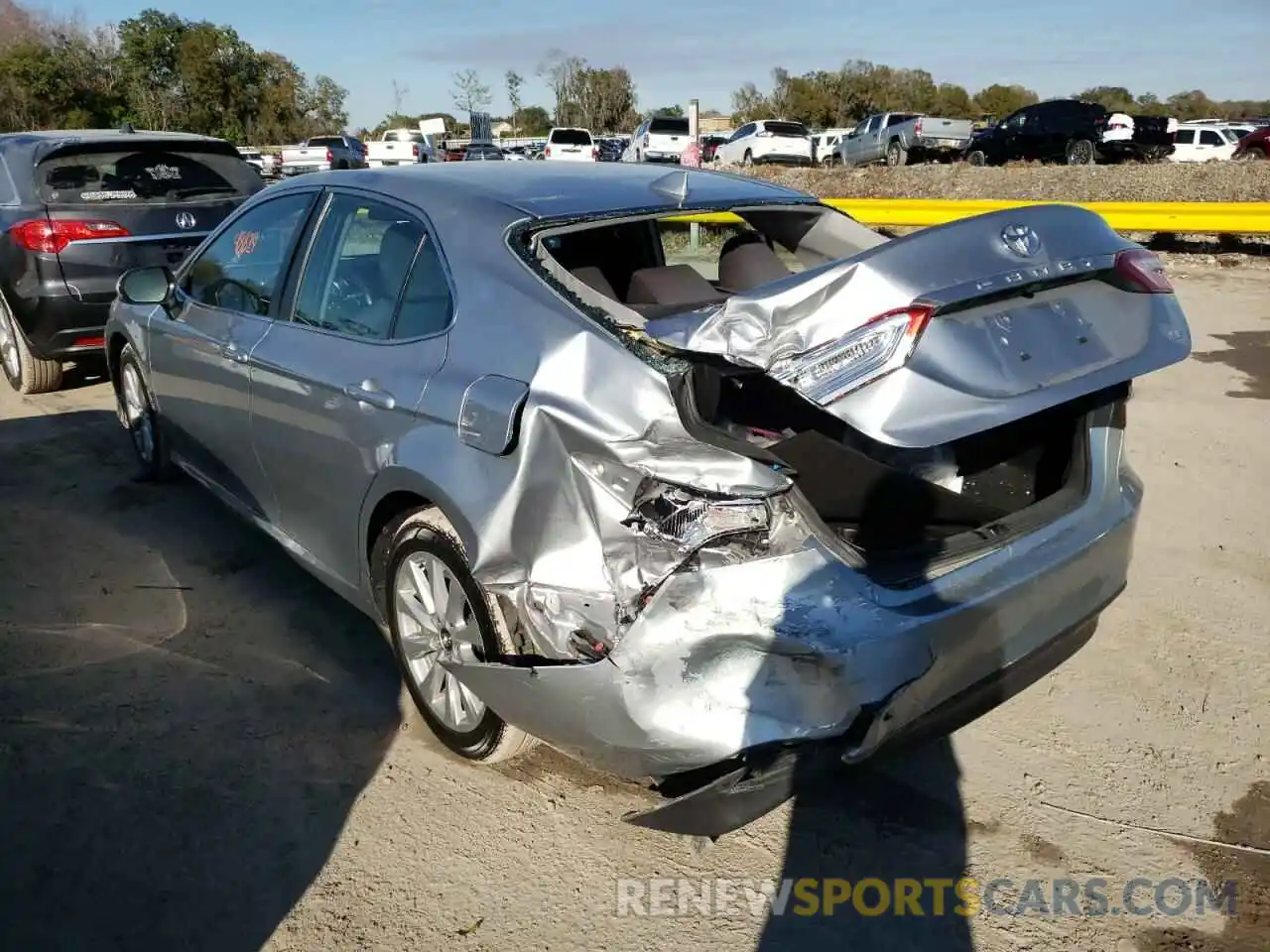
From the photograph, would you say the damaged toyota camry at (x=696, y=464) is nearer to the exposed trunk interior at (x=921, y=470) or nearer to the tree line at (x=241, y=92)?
the exposed trunk interior at (x=921, y=470)

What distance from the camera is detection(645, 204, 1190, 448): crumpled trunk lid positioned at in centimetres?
218

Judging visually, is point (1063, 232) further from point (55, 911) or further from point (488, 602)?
point (55, 911)

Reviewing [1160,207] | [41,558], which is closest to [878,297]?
[41,558]

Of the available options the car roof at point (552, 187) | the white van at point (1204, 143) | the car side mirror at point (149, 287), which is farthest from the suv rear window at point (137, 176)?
the white van at point (1204, 143)

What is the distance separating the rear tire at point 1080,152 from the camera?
22.5 m

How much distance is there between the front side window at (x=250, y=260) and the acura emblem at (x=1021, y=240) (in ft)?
8.23

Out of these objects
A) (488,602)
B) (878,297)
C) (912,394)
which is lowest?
(488,602)

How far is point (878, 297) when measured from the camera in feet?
7.19

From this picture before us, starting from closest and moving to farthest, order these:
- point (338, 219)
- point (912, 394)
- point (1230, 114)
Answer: point (912, 394) < point (338, 219) < point (1230, 114)

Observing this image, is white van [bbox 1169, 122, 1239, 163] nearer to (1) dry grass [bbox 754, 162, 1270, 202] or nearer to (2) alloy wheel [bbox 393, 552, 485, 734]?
(1) dry grass [bbox 754, 162, 1270, 202]

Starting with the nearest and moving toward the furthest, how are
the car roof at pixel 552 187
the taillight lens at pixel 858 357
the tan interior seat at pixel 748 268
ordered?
1. the taillight lens at pixel 858 357
2. the car roof at pixel 552 187
3. the tan interior seat at pixel 748 268

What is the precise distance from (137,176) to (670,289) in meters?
5.21

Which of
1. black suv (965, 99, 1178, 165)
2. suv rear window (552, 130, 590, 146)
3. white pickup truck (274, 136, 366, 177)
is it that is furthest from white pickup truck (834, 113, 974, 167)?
white pickup truck (274, 136, 366, 177)

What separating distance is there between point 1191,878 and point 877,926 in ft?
2.82
